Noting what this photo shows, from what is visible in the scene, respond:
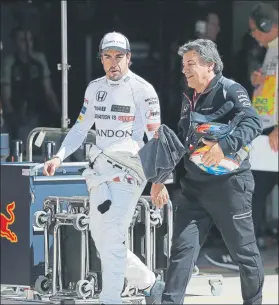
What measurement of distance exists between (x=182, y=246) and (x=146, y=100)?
88 centimetres

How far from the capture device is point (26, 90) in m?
9.70

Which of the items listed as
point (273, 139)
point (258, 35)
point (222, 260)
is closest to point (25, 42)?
point (258, 35)

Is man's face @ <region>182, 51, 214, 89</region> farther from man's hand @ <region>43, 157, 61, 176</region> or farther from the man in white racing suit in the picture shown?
man's hand @ <region>43, 157, 61, 176</region>

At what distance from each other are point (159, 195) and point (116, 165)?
0.30 metres

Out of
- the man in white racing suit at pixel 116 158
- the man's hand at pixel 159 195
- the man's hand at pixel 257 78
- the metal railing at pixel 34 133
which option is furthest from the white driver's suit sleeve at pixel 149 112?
the man's hand at pixel 257 78

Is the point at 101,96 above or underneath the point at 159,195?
above

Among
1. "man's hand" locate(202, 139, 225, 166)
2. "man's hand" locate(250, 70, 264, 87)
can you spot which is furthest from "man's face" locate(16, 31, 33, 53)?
"man's hand" locate(202, 139, 225, 166)

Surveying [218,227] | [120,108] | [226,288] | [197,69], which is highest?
[197,69]

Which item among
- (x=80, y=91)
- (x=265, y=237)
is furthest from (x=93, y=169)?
(x=265, y=237)

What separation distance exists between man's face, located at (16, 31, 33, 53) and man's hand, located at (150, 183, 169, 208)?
384 centimetres

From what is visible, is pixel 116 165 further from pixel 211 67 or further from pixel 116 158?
pixel 211 67

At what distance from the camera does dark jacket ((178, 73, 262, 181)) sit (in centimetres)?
574

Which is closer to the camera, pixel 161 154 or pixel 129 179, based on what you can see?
pixel 161 154

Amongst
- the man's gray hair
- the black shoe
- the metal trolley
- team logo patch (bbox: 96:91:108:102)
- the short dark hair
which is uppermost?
the short dark hair
